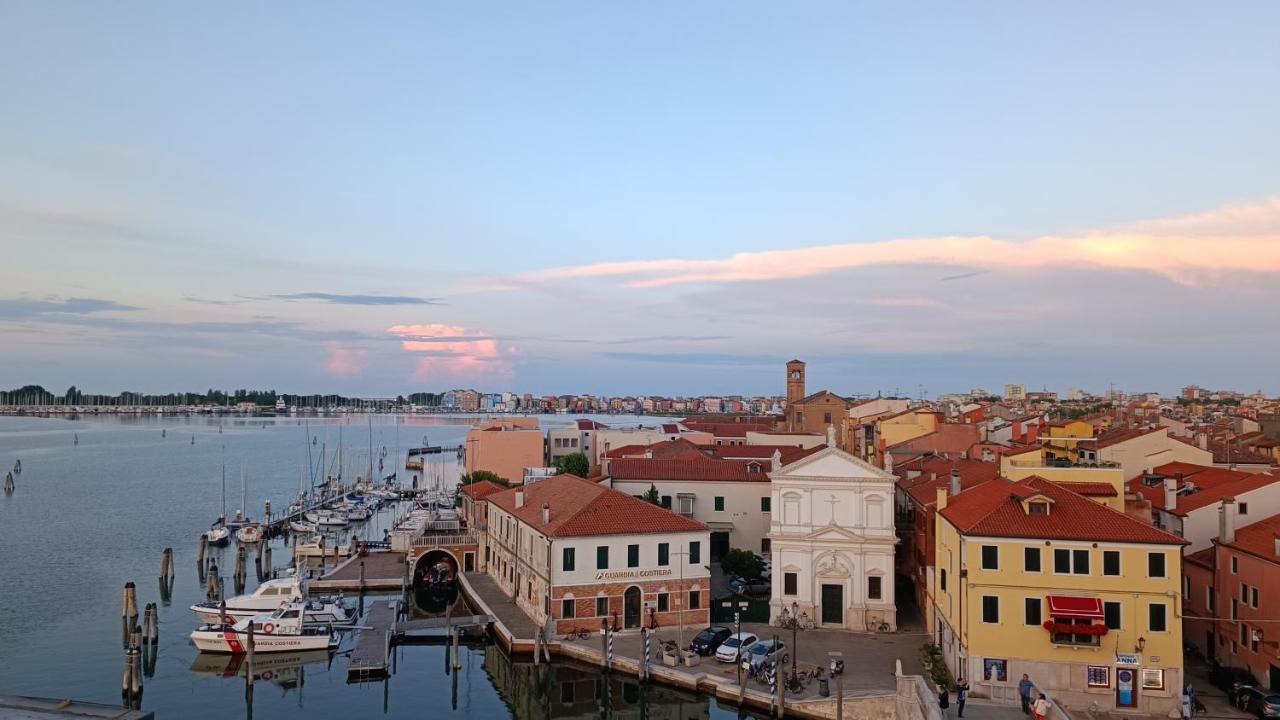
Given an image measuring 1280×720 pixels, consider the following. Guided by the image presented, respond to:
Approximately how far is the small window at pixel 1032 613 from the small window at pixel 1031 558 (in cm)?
97

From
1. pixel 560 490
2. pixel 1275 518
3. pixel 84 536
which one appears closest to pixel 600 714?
pixel 560 490

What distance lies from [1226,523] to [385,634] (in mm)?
32441

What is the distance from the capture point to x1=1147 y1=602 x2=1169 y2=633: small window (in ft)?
87.4

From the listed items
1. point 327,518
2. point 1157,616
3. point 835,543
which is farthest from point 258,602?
point 327,518

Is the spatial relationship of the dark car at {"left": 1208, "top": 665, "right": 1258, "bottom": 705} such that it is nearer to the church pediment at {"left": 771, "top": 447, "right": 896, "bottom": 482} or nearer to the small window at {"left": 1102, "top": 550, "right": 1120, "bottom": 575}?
the small window at {"left": 1102, "top": 550, "right": 1120, "bottom": 575}

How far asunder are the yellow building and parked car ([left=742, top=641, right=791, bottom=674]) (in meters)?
6.14

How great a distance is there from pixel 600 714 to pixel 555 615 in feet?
17.9

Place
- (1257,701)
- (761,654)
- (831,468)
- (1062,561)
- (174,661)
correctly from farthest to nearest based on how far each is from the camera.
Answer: (174,661) → (831,468) → (761,654) → (1062,561) → (1257,701)

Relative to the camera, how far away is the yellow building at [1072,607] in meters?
26.5

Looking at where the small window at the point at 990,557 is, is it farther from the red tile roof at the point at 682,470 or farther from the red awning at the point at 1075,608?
the red tile roof at the point at 682,470

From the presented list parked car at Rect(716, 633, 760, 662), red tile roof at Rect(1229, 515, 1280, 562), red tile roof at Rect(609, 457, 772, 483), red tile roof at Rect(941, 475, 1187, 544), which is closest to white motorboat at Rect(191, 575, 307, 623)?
red tile roof at Rect(609, 457, 772, 483)

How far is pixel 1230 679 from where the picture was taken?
28.5 meters

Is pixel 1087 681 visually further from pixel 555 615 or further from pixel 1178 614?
pixel 555 615

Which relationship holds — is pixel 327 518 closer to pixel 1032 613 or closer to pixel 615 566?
pixel 615 566
